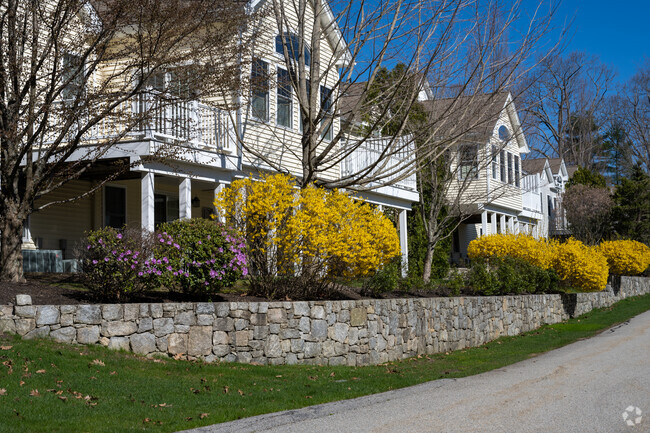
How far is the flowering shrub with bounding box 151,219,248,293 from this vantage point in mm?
10641

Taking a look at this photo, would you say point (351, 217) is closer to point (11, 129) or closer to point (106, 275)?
point (106, 275)

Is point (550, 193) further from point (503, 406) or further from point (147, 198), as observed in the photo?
point (503, 406)

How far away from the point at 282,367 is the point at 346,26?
249 inches

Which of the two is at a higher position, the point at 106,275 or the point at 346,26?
the point at 346,26

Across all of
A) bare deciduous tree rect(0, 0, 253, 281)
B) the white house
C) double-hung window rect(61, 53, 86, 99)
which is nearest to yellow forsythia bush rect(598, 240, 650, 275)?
the white house

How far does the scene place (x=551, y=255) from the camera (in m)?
23.1

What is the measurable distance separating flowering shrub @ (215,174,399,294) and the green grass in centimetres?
208

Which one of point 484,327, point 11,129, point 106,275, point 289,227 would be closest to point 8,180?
point 11,129

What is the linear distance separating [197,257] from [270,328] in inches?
62.5

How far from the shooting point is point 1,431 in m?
5.99

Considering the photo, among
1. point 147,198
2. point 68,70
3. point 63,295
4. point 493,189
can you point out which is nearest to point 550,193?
point 493,189

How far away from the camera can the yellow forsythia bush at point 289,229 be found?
12359 millimetres

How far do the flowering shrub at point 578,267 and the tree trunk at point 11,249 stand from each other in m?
17.2

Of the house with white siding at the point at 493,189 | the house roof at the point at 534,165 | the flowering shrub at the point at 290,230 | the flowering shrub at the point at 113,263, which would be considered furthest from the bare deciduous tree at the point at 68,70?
the house roof at the point at 534,165
